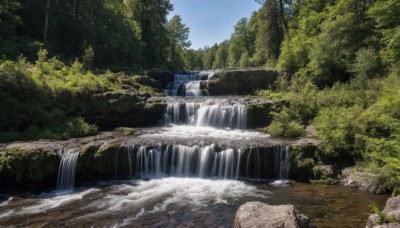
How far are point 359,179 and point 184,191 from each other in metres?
7.49

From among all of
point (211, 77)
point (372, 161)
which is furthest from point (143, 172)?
point (211, 77)

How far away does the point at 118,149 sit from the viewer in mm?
14891

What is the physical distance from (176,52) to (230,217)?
4585 cm

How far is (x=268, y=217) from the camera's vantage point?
7562mm

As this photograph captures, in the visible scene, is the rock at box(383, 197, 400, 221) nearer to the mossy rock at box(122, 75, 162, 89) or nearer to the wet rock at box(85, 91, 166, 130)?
the wet rock at box(85, 91, 166, 130)

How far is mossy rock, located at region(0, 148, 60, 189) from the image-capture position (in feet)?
43.2

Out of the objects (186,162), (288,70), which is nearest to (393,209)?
(186,162)

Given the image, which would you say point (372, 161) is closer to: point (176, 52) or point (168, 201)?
point (168, 201)

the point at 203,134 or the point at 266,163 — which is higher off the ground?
the point at 203,134

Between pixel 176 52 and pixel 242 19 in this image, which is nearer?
pixel 176 52

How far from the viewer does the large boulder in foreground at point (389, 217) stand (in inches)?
263

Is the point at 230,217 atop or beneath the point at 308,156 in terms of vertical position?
beneath

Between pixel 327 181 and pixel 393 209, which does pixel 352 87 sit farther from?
pixel 393 209

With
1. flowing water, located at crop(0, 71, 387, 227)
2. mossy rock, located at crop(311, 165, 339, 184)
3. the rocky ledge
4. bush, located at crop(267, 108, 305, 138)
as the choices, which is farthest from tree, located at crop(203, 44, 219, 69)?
mossy rock, located at crop(311, 165, 339, 184)
